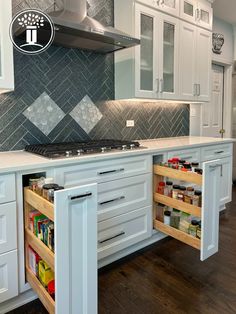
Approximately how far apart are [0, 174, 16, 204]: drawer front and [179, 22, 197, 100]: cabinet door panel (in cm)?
218

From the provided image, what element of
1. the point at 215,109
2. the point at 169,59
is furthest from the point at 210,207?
the point at 215,109

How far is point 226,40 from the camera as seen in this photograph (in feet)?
14.3

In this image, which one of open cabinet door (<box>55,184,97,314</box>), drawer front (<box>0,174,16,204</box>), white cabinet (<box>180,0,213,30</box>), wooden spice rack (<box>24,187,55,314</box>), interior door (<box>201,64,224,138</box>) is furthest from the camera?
interior door (<box>201,64,224,138</box>)

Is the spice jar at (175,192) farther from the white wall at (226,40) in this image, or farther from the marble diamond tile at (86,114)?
the white wall at (226,40)

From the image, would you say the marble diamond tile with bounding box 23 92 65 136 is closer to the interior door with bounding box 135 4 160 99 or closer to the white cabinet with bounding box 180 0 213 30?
the interior door with bounding box 135 4 160 99

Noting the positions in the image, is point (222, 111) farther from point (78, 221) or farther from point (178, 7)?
point (78, 221)

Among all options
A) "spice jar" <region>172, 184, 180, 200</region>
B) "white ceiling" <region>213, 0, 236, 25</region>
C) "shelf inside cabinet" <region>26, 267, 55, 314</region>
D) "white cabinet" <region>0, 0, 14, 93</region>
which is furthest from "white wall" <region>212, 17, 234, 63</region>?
"shelf inside cabinet" <region>26, 267, 55, 314</region>

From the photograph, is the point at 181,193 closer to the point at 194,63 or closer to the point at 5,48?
the point at 5,48

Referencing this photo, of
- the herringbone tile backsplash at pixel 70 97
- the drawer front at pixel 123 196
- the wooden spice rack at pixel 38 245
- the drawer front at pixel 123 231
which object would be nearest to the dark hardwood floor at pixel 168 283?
the drawer front at pixel 123 231

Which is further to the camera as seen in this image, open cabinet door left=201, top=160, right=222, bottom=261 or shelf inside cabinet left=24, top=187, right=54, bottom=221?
open cabinet door left=201, top=160, right=222, bottom=261

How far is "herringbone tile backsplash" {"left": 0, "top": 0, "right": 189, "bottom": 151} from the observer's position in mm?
2133

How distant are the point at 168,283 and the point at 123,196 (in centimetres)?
68

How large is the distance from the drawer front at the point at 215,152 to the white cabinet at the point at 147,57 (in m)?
0.70

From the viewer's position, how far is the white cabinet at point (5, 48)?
1716 millimetres
